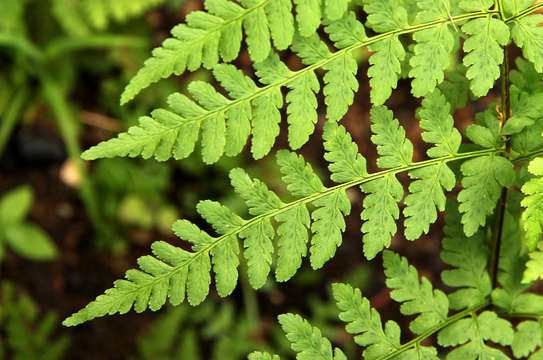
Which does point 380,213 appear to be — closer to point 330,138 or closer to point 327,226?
point 327,226

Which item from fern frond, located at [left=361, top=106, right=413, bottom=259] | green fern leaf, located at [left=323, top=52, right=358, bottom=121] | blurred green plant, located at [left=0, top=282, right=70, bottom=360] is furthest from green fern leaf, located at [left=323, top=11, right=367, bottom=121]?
blurred green plant, located at [left=0, top=282, right=70, bottom=360]

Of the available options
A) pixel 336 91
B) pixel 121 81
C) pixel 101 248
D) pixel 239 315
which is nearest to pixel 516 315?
pixel 336 91

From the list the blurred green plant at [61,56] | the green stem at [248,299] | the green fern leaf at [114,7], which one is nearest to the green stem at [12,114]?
the blurred green plant at [61,56]

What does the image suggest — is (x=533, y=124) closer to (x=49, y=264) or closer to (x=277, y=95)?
(x=277, y=95)

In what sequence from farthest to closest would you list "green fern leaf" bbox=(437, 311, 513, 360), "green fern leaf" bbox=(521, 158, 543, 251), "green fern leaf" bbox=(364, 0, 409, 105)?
"green fern leaf" bbox=(437, 311, 513, 360) → "green fern leaf" bbox=(364, 0, 409, 105) → "green fern leaf" bbox=(521, 158, 543, 251)

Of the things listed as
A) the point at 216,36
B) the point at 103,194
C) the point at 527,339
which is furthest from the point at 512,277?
the point at 103,194

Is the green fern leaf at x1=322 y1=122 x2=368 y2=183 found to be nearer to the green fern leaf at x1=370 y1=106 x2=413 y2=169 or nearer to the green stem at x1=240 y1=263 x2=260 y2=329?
the green fern leaf at x1=370 y1=106 x2=413 y2=169
